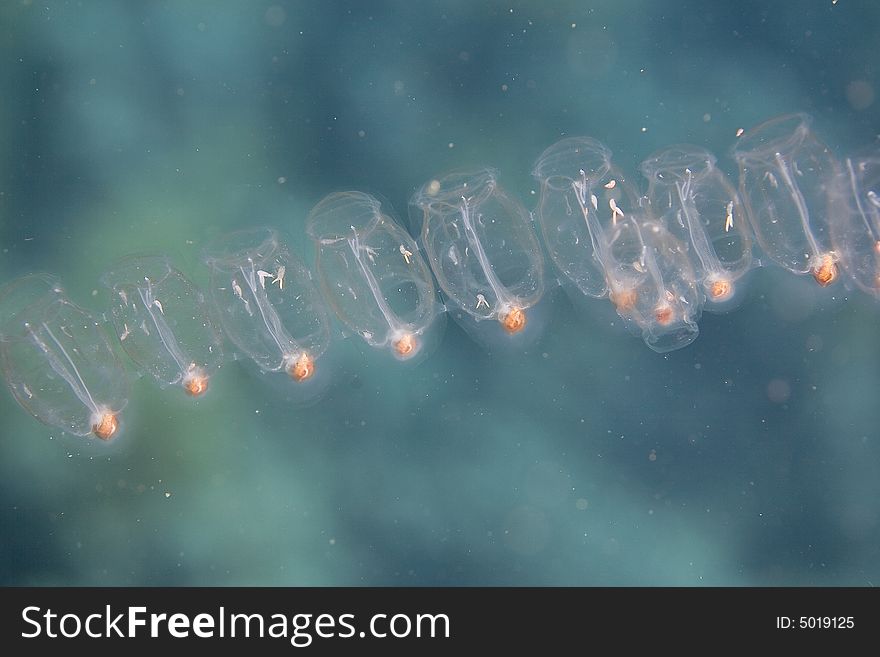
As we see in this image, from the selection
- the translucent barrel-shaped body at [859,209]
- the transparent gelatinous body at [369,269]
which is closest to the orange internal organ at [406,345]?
the transparent gelatinous body at [369,269]

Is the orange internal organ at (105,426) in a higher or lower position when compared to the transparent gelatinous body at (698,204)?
lower

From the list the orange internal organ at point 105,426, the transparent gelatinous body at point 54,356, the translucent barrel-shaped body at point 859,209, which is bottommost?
the orange internal organ at point 105,426

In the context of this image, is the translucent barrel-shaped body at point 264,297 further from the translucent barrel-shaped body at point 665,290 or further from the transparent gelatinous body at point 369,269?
the translucent barrel-shaped body at point 665,290

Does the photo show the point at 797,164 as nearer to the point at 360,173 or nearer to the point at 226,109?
the point at 360,173

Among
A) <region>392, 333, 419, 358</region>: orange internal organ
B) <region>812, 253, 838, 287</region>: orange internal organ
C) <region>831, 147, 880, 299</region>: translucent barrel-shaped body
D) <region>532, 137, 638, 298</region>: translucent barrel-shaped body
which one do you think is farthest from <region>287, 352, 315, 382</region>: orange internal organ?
<region>831, 147, 880, 299</region>: translucent barrel-shaped body

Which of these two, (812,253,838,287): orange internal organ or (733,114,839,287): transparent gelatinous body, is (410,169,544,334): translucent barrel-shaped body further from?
(812,253,838,287): orange internal organ

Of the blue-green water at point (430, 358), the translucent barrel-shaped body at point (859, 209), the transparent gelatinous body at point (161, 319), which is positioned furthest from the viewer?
the blue-green water at point (430, 358)
